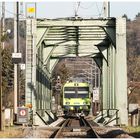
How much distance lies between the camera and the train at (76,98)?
44.8 meters

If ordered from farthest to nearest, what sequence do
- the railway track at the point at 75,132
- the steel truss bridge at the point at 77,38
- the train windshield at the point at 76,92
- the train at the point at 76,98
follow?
the train windshield at the point at 76,92 < the train at the point at 76,98 < the steel truss bridge at the point at 77,38 < the railway track at the point at 75,132

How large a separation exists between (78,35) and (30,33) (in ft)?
34.4

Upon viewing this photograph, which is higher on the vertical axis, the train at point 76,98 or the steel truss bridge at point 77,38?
the steel truss bridge at point 77,38

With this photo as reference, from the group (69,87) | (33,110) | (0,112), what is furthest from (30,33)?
(69,87)

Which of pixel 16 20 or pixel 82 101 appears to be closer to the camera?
pixel 16 20

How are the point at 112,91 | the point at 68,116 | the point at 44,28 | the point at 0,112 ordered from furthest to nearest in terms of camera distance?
the point at 68,116 → the point at 112,91 → the point at 44,28 → the point at 0,112

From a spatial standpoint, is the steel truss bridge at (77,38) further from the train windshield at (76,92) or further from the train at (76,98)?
the train windshield at (76,92)

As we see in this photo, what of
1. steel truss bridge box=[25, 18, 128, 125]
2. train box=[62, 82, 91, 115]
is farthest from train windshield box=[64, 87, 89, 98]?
steel truss bridge box=[25, 18, 128, 125]

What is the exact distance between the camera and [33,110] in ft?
96.6

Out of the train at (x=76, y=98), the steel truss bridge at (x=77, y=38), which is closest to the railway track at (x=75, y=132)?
the steel truss bridge at (x=77, y=38)

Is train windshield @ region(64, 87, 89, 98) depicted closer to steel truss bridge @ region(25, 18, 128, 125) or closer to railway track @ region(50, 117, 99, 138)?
steel truss bridge @ region(25, 18, 128, 125)

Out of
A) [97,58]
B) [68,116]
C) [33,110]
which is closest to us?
[33,110]

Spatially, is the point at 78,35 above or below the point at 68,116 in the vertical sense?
above

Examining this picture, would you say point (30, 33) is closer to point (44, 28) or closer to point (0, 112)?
point (44, 28)
